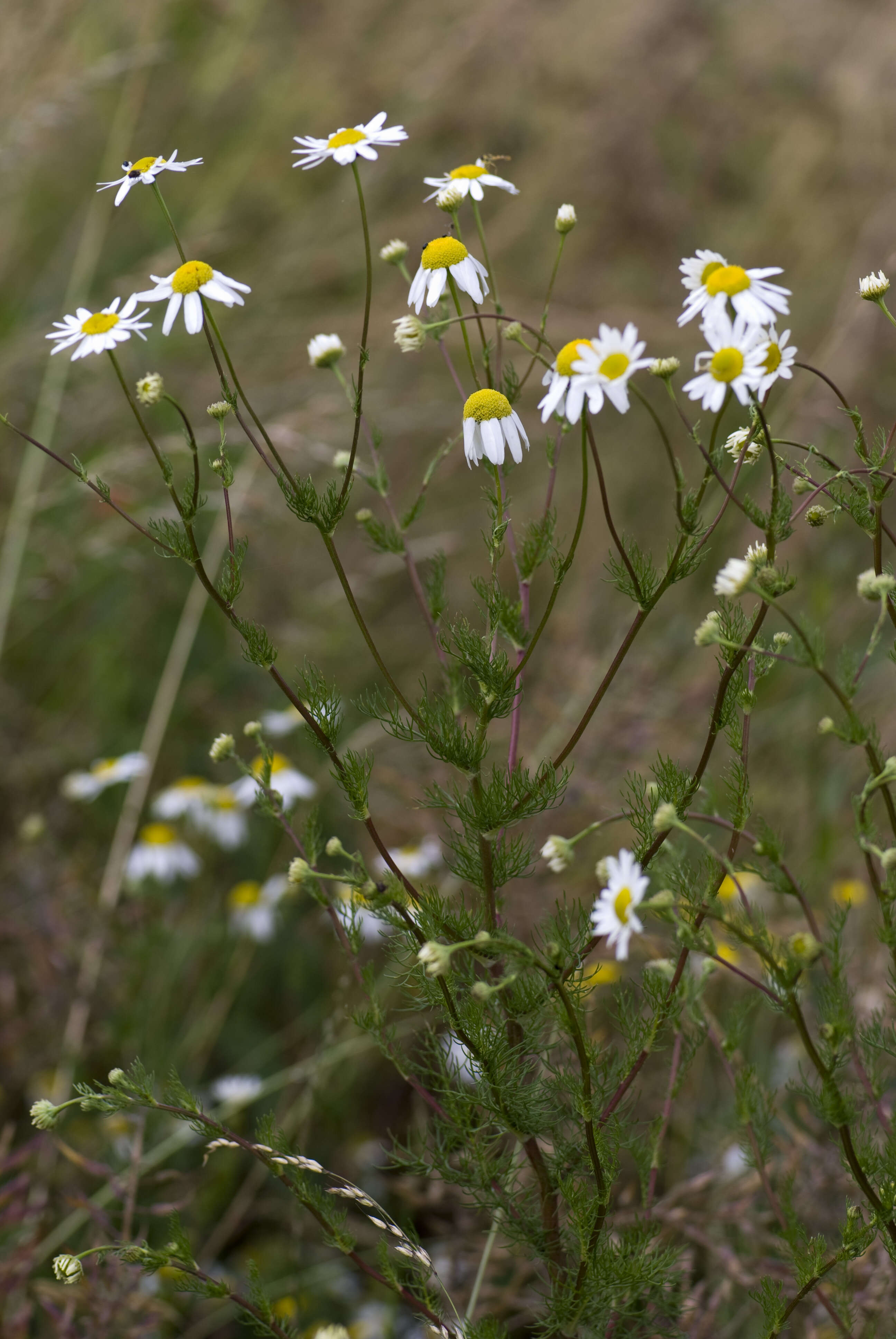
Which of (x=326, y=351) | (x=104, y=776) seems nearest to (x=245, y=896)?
(x=104, y=776)

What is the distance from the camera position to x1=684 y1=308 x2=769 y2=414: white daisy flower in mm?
955

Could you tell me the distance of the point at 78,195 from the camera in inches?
177

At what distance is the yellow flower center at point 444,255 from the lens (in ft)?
3.88

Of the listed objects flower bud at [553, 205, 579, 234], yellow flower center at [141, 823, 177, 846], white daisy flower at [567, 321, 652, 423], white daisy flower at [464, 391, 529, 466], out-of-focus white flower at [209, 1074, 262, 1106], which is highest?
flower bud at [553, 205, 579, 234]

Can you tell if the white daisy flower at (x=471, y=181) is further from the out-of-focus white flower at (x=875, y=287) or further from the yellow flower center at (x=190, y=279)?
the out-of-focus white flower at (x=875, y=287)

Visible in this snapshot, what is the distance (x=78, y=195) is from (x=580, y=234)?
2.14 metres

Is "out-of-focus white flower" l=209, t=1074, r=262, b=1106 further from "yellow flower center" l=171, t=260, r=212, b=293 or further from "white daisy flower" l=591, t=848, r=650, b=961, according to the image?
"yellow flower center" l=171, t=260, r=212, b=293

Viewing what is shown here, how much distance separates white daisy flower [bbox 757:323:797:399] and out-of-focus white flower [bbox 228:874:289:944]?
1.74m

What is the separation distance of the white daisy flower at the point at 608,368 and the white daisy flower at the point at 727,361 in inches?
2.4

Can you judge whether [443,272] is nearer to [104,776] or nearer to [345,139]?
[345,139]

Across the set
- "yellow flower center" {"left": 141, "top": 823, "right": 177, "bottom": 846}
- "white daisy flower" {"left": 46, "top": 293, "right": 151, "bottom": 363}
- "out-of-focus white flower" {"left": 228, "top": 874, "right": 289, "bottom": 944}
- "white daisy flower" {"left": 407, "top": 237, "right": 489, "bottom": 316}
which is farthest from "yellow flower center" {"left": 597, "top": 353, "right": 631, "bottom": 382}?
"yellow flower center" {"left": 141, "top": 823, "right": 177, "bottom": 846}

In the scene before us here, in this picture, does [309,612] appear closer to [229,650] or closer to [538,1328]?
[229,650]

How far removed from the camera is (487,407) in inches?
43.3

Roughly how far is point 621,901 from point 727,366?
49 centimetres
